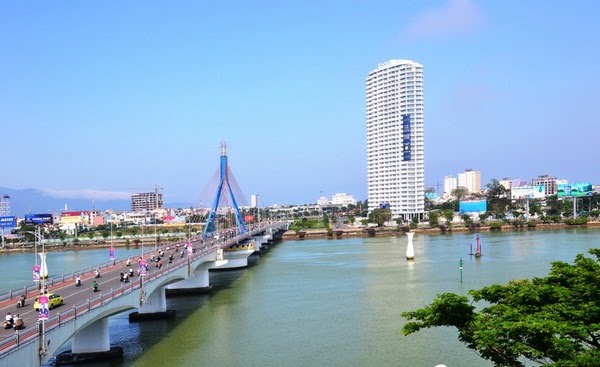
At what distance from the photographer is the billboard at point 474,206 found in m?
109

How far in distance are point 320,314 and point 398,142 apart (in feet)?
295

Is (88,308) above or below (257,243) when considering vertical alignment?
above

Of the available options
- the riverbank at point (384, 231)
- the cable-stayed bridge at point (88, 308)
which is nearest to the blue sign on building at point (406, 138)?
the riverbank at point (384, 231)

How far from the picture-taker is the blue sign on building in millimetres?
112125

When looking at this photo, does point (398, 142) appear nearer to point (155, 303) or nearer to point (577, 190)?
point (577, 190)

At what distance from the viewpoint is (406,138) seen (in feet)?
368

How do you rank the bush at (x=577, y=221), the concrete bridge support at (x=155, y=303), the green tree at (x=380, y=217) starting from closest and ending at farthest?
the concrete bridge support at (x=155, y=303), the bush at (x=577, y=221), the green tree at (x=380, y=217)

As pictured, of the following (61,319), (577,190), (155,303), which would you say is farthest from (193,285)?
(577,190)

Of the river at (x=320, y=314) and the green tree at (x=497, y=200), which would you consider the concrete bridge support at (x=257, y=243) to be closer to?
the river at (x=320, y=314)

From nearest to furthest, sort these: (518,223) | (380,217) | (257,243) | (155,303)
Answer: (155,303), (257,243), (518,223), (380,217)

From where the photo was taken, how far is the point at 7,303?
64.4 ft

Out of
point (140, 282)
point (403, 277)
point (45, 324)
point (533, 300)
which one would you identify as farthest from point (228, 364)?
point (403, 277)

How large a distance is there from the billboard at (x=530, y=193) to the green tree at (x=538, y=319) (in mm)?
129770

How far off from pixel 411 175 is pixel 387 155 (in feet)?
22.8
